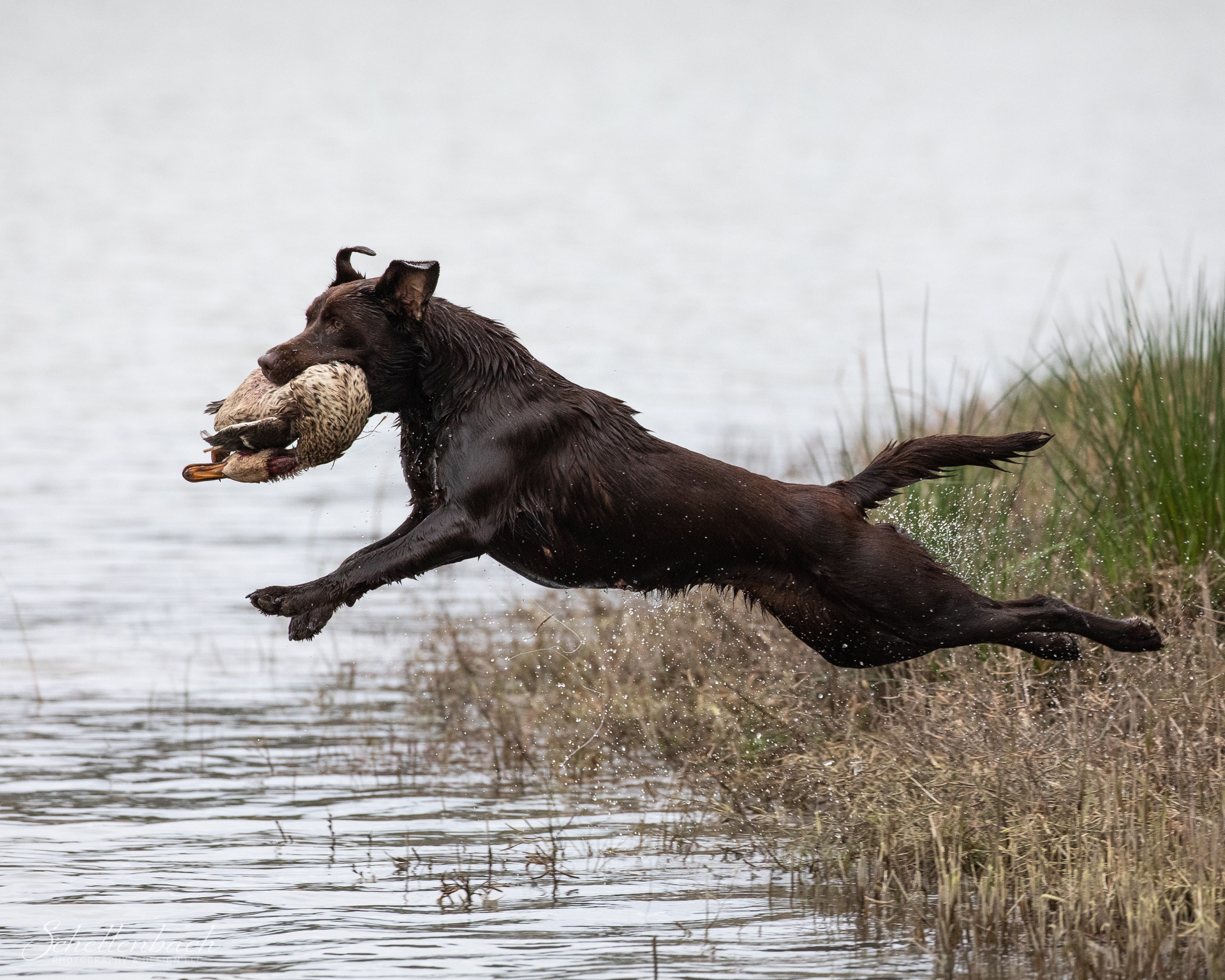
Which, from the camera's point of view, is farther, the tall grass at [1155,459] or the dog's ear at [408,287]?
the tall grass at [1155,459]

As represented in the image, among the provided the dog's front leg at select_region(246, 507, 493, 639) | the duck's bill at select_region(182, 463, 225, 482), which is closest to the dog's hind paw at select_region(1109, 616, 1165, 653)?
the dog's front leg at select_region(246, 507, 493, 639)

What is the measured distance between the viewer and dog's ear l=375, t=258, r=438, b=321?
19.4 ft

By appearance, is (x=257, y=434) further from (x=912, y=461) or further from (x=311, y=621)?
(x=912, y=461)

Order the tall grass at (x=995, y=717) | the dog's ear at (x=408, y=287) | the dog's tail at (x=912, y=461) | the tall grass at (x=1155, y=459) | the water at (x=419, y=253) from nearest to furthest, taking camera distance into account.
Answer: the tall grass at (x=995, y=717)
the dog's ear at (x=408, y=287)
the dog's tail at (x=912, y=461)
the tall grass at (x=1155, y=459)
the water at (x=419, y=253)

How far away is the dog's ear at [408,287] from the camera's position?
593 cm

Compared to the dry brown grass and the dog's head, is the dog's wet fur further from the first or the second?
the dry brown grass

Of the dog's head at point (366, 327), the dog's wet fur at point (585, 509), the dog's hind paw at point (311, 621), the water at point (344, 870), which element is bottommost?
the water at point (344, 870)

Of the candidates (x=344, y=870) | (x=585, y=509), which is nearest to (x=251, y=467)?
(x=585, y=509)

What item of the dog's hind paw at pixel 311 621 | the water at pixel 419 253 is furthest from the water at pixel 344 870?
the dog's hind paw at pixel 311 621

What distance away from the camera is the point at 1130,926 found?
5.25 m

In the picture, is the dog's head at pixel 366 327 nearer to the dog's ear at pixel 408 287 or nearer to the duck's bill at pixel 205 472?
the dog's ear at pixel 408 287

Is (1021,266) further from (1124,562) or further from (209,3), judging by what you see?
(209,3)

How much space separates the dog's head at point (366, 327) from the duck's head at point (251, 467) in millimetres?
238

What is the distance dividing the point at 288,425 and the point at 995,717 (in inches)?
97.3
